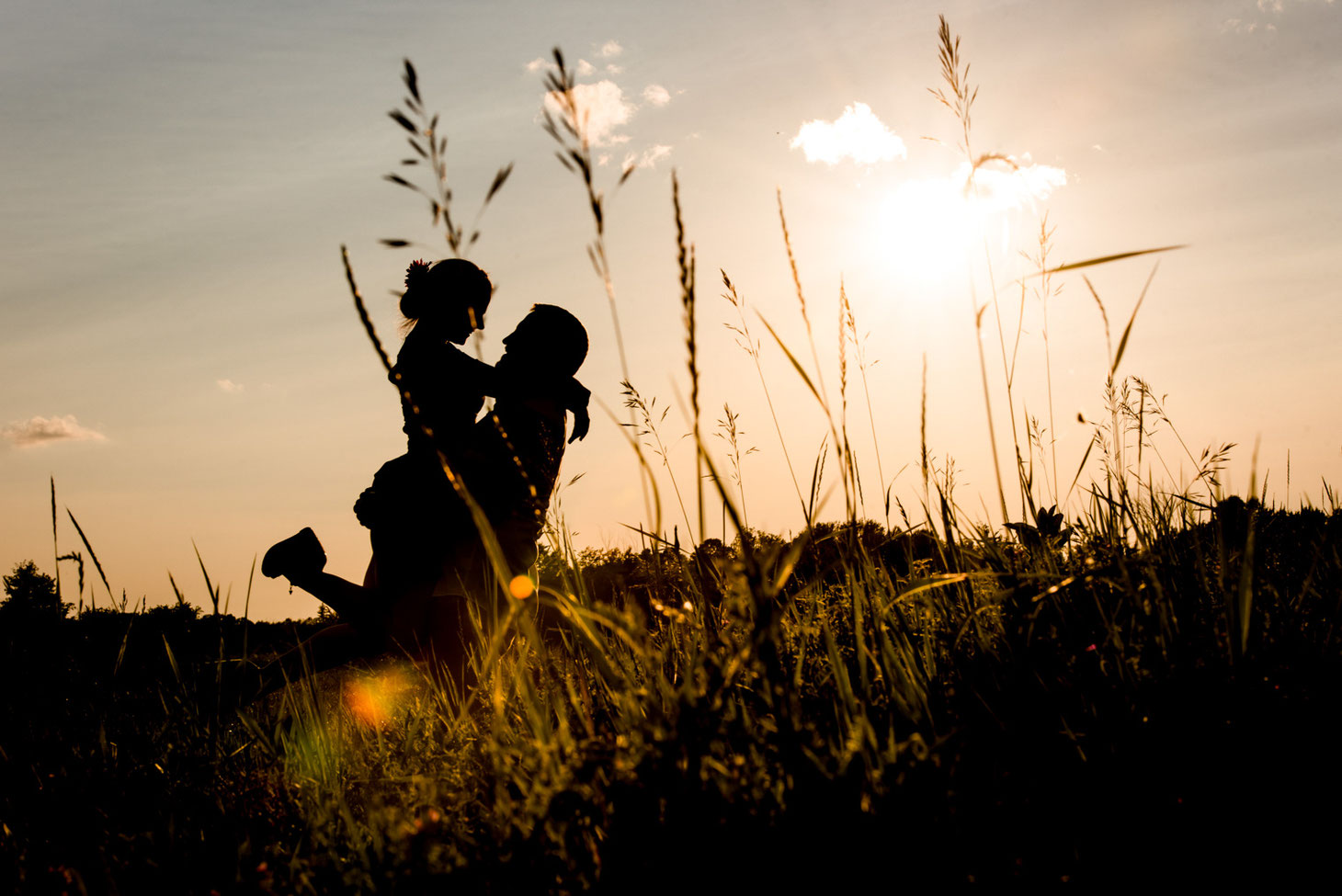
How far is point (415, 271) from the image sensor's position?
3.63 metres

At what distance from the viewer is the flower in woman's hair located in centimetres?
341

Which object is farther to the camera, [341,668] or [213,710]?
[341,668]

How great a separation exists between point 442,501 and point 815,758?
2.44 meters

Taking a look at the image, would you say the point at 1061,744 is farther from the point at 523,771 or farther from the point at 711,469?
the point at 523,771

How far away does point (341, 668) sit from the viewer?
5273 mm

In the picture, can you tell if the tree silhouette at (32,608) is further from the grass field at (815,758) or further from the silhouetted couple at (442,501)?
the silhouetted couple at (442,501)

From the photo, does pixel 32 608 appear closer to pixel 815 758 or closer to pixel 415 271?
pixel 415 271

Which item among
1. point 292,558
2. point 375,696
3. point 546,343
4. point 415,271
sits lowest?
point 375,696

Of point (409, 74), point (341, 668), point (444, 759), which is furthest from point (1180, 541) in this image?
point (341, 668)

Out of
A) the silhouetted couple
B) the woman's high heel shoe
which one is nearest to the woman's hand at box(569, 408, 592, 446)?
the silhouetted couple

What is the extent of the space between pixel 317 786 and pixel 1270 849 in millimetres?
1674

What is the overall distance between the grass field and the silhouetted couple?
0.93m

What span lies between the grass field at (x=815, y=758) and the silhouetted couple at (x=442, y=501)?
0.93m

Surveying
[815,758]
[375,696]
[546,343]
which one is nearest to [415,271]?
[546,343]
